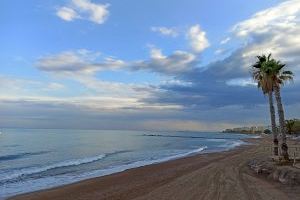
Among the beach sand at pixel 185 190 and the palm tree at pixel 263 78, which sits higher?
the palm tree at pixel 263 78

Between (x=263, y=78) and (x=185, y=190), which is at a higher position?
(x=263, y=78)

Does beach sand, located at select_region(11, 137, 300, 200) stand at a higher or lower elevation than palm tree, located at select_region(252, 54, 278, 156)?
lower

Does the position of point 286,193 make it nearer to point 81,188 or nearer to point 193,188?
point 193,188

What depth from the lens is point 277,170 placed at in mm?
23844

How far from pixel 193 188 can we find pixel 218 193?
230cm

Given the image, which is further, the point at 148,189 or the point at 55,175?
the point at 55,175

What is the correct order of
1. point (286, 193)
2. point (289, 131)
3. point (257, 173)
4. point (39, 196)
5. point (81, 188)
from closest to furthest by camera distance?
point (286, 193) < point (39, 196) < point (81, 188) < point (257, 173) < point (289, 131)

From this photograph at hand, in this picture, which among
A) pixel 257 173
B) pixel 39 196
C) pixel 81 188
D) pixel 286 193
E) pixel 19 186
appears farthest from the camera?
pixel 257 173

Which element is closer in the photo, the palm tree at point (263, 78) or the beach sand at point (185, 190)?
the beach sand at point (185, 190)

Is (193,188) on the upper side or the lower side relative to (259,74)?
lower

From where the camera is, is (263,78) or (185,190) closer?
(185,190)

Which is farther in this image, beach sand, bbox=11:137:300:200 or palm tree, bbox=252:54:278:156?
palm tree, bbox=252:54:278:156

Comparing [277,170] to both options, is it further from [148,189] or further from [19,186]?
[19,186]

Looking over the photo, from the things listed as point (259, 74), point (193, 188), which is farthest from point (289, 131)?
point (193, 188)
